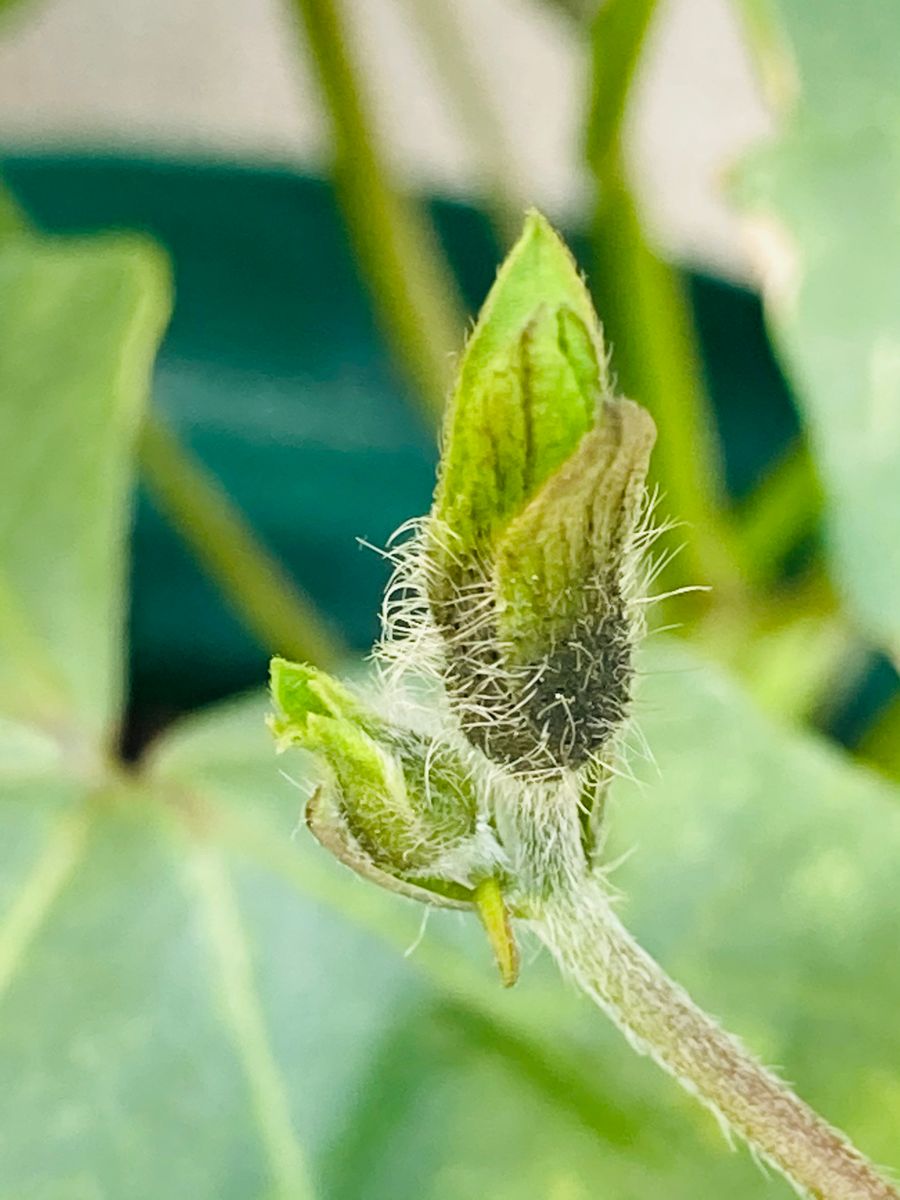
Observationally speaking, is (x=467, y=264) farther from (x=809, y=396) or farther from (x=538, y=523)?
(x=538, y=523)

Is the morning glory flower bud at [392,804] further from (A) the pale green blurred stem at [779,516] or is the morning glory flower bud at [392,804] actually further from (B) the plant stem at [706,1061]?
(A) the pale green blurred stem at [779,516]

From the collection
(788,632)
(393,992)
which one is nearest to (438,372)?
(788,632)

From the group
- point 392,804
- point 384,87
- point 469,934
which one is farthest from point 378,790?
point 384,87

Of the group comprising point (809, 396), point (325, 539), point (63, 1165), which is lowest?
point (325, 539)

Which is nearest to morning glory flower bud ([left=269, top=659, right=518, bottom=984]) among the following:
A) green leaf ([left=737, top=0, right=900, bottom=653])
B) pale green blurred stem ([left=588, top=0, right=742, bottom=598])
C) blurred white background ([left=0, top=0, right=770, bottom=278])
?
green leaf ([left=737, top=0, right=900, bottom=653])

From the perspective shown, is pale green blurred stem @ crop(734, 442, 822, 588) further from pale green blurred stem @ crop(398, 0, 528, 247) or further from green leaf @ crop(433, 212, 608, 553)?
green leaf @ crop(433, 212, 608, 553)

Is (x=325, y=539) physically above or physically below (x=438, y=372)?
below
